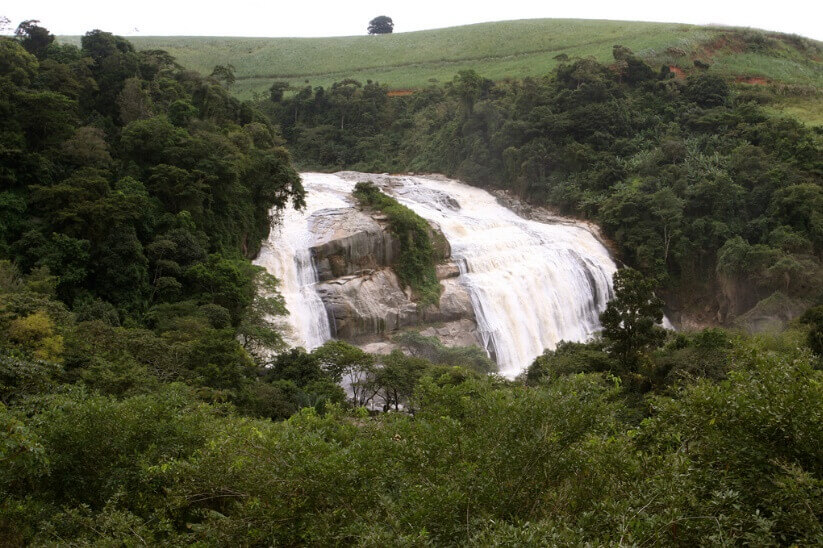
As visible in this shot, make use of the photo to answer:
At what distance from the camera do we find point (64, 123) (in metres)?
26.6

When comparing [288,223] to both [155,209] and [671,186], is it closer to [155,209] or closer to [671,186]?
[155,209]

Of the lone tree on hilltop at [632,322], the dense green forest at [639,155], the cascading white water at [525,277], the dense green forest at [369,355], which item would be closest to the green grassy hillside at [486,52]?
the dense green forest at [639,155]

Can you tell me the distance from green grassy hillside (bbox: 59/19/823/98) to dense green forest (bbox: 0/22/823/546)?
1318cm

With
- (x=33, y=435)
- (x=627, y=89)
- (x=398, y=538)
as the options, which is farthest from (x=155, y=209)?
(x=627, y=89)

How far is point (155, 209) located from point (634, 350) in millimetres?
19550

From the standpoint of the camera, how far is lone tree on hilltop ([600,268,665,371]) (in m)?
23.7

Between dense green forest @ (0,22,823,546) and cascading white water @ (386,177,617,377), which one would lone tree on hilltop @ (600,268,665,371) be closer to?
dense green forest @ (0,22,823,546)

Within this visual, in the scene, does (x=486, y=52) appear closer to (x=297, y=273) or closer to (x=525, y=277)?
(x=525, y=277)

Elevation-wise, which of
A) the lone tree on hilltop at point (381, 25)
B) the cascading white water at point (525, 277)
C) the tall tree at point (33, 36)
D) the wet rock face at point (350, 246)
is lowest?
the cascading white water at point (525, 277)

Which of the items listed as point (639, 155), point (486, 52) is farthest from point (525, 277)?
point (486, 52)

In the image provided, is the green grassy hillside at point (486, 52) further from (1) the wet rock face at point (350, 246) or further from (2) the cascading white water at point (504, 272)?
(1) the wet rock face at point (350, 246)

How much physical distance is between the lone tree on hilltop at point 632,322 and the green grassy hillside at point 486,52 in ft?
148

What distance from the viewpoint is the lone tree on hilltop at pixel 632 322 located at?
2369 cm

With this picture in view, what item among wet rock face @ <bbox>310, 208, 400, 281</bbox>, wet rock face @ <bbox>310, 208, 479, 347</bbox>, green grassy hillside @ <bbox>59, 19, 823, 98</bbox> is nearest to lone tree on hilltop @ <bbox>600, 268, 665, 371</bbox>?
wet rock face @ <bbox>310, 208, 479, 347</bbox>
